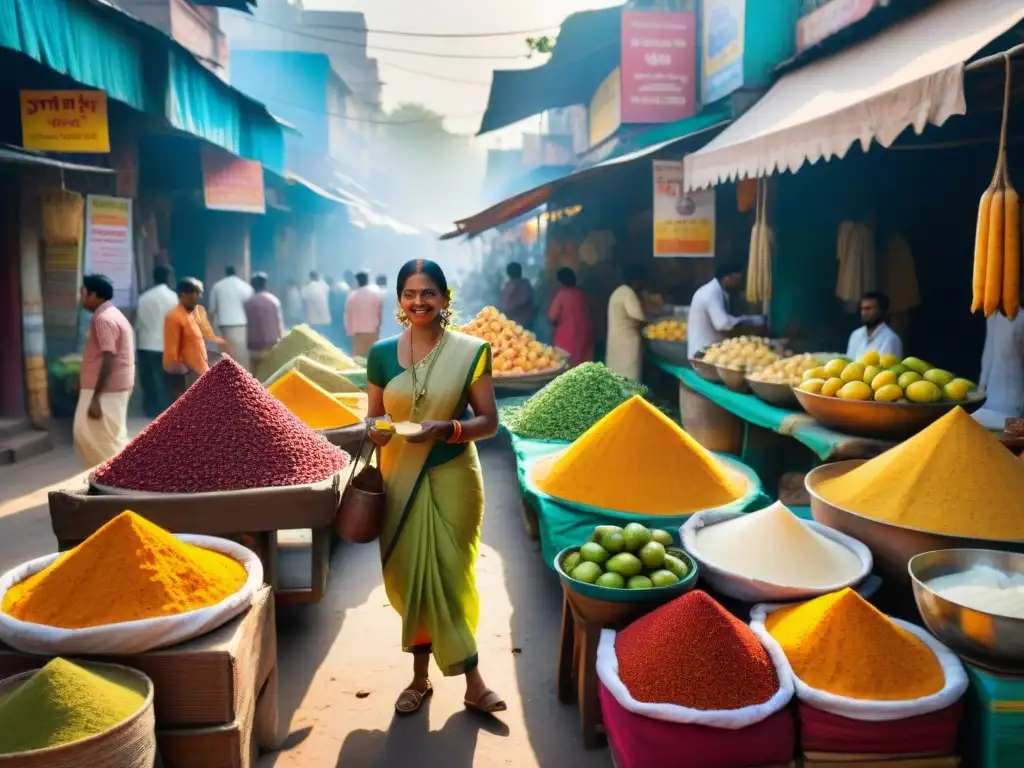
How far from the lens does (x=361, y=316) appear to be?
11.4m

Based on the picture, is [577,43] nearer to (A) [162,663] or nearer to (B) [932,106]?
(B) [932,106]

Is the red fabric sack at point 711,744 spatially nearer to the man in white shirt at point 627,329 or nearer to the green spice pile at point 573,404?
the green spice pile at point 573,404

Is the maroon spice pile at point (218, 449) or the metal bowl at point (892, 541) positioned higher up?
the maroon spice pile at point (218, 449)

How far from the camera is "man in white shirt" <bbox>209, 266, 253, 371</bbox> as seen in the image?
34.0ft

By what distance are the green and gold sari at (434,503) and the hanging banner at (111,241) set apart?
655 centimetres

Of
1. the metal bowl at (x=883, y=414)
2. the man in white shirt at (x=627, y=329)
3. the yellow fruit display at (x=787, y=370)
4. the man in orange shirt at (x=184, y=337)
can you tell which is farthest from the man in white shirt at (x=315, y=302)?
the metal bowl at (x=883, y=414)

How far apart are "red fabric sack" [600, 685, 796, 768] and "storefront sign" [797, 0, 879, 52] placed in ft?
18.1

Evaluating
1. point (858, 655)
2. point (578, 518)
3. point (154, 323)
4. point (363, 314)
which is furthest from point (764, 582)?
point (363, 314)

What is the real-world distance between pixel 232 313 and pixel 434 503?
8.39 meters

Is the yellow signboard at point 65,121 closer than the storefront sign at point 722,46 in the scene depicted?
Yes

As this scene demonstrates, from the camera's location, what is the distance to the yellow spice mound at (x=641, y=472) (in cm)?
350

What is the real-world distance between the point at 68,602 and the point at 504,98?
40.8 ft

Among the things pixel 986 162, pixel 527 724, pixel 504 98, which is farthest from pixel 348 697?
pixel 504 98

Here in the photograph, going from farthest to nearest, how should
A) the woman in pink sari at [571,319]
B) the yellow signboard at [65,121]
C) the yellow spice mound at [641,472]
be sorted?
the woman in pink sari at [571,319] < the yellow signboard at [65,121] < the yellow spice mound at [641,472]
